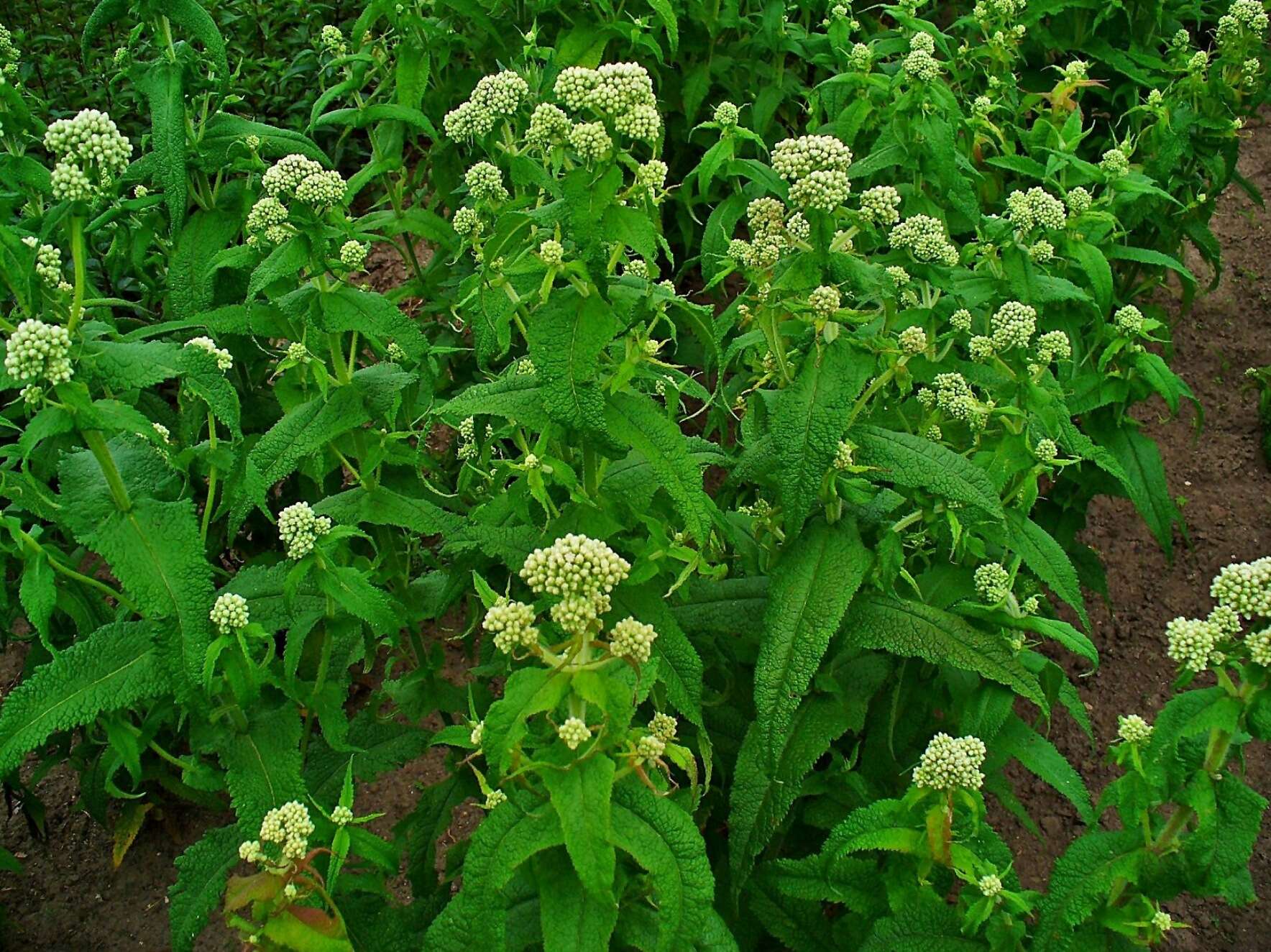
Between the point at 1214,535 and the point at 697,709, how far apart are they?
154 inches

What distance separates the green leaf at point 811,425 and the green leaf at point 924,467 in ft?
0.61

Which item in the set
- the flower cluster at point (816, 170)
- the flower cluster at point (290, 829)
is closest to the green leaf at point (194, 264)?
the flower cluster at point (290, 829)

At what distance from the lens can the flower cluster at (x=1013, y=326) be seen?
10.8 feet

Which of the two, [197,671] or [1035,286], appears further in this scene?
[1035,286]

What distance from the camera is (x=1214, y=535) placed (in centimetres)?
558

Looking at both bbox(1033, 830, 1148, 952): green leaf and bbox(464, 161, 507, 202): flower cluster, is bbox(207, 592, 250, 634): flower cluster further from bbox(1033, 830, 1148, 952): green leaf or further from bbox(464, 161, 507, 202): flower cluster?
bbox(1033, 830, 1148, 952): green leaf

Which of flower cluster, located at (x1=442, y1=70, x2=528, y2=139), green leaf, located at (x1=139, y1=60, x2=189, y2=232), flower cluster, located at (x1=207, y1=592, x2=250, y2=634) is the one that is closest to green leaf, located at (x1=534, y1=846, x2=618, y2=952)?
flower cluster, located at (x1=207, y1=592, x2=250, y2=634)

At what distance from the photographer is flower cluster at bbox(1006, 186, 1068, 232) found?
12.1ft

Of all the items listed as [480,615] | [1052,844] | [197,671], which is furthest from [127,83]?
[1052,844]

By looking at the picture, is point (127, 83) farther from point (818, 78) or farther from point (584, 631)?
point (584, 631)

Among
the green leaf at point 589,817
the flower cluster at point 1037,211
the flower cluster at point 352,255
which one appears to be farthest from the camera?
the flower cluster at point 1037,211

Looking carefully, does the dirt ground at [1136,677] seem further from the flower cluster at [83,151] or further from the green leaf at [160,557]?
the flower cluster at [83,151]

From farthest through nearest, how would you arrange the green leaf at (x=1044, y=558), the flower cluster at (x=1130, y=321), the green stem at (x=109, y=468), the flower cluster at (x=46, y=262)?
the flower cluster at (x=1130, y=321), the green leaf at (x=1044, y=558), the flower cluster at (x=46, y=262), the green stem at (x=109, y=468)

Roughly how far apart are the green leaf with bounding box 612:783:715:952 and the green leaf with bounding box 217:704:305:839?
1018mm
